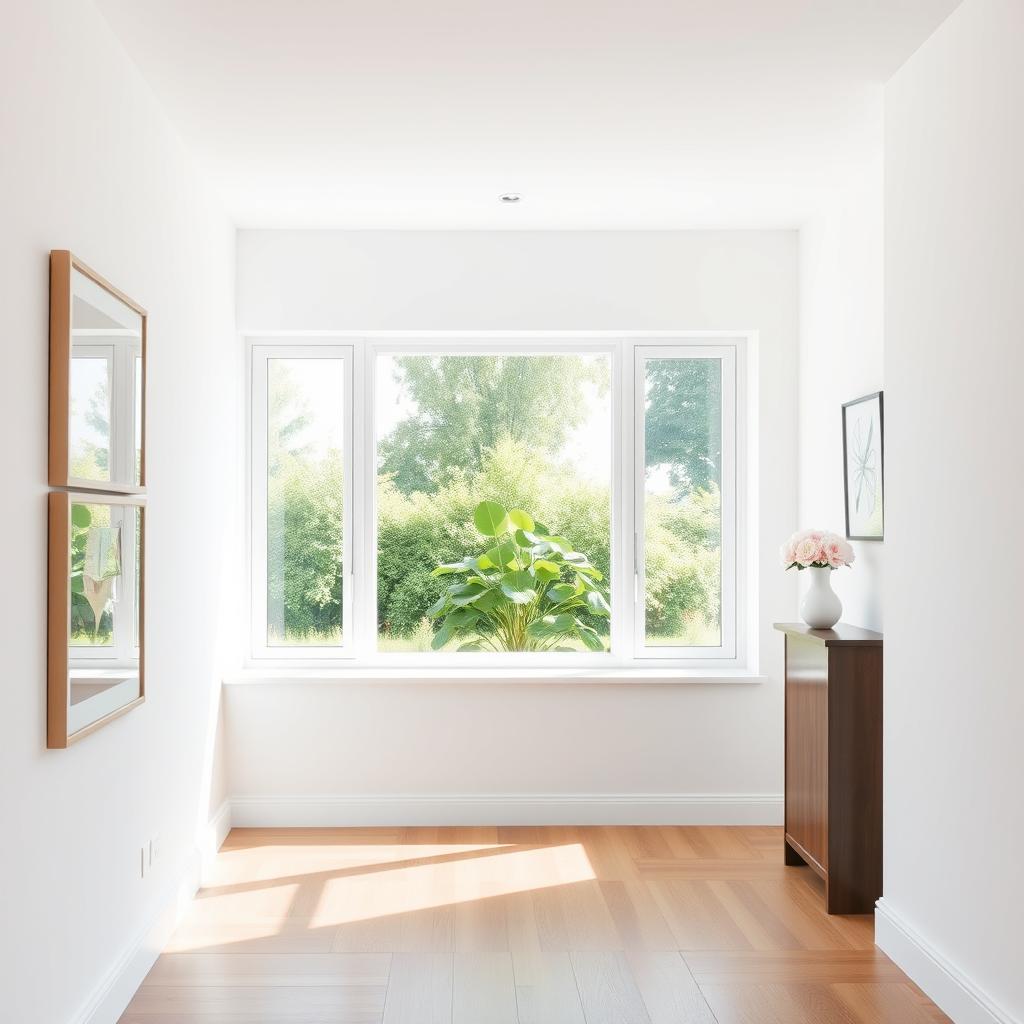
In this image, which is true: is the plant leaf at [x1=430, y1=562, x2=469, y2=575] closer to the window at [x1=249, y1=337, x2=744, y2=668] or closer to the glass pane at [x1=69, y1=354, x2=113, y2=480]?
the window at [x1=249, y1=337, x2=744, y2=668]

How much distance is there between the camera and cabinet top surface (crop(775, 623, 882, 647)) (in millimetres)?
3490

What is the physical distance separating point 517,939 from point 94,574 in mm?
1787

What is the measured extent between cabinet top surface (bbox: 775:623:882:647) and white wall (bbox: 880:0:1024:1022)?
0.30 meters

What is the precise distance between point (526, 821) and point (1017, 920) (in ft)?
8.26

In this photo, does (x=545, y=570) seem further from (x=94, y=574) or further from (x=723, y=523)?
(x=94, y=574)

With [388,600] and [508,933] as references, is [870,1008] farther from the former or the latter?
[388,600]

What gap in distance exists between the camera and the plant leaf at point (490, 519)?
4.89 metres

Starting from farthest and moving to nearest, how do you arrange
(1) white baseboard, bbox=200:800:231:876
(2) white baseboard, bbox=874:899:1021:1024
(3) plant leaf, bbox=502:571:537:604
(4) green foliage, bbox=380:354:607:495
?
1. (4) green foliage, bbox=380:354:607:495
2. (3) plant leaf, bbox=502:571:537:604
3. (1) white baseboard, bbox=200:800:231:876
4. (2) white baseboard, bbox=874:899:1021:1024

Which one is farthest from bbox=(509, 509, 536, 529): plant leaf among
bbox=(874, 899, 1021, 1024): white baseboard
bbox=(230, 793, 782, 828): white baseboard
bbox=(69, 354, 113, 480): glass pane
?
bbox=(69, 354, 113, 480): glass pane

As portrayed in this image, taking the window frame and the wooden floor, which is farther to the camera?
the wooden floor

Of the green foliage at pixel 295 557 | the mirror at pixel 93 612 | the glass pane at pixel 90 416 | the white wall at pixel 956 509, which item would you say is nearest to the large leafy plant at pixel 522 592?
the green foliage at pixel 295 557

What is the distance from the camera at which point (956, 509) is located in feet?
9.06

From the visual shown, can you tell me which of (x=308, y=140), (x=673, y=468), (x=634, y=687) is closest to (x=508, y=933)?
(x=634, y=687)

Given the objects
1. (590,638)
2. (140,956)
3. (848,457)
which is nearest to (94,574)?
(140,956)
